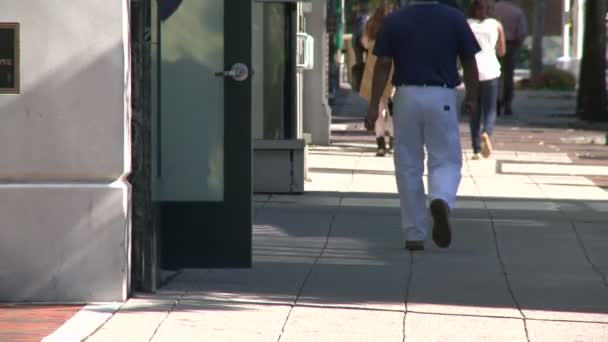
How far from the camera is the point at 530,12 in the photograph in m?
64.0

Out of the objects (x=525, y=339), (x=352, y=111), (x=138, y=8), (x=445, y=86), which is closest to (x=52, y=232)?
(x=138, y=8)

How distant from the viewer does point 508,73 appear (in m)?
25.3

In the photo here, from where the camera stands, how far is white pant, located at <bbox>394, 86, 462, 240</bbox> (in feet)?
32.9

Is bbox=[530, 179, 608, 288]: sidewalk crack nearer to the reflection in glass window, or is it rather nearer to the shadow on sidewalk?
the shadow on sidewalk

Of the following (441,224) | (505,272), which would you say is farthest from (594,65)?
(505,272)

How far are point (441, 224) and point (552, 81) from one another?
91.6 feet

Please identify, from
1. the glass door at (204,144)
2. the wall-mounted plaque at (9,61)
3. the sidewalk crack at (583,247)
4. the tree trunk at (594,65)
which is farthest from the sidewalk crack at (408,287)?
the tree trunk at (594,65)

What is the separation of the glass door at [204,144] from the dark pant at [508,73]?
15.7m

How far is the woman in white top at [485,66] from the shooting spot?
54.6 feet

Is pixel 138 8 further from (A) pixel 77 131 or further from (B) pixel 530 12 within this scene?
(B) pixel 530 12

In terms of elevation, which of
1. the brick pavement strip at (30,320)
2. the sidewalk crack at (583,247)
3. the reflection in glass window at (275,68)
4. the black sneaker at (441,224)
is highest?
the reflection in glass window at (275,68)

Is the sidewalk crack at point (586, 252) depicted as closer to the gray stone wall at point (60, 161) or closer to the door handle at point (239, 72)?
the door handle at point (239, 72)

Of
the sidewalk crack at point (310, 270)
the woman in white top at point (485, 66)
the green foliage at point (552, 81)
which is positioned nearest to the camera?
the sidewalk crack at point (310, 270)

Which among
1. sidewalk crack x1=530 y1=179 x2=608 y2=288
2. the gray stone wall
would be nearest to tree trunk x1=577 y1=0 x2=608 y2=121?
sidewalk crack x1=530 y1=179 x2=608 y2=288
